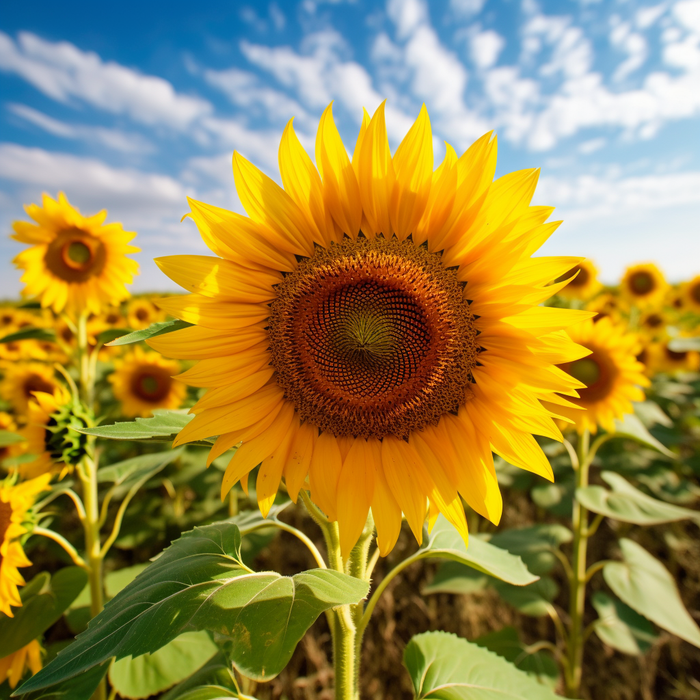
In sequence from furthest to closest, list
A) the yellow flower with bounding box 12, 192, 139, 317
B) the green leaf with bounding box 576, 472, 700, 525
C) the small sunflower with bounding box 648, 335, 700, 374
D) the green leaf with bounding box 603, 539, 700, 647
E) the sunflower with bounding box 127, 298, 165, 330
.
Result: the sunflower with bounding box 127, 298, 165, 330 < the small sunflower with bounding box 648, 335, 700, 374 < the yellow flower with bounding box 12, 192, 139, 317 < the green leaf with bounding box 576, 472, 700, 525 < the green leaf with bounding box 603, 539, 700, 647

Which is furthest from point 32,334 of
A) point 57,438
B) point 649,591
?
point 649,591

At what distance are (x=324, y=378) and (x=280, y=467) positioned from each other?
33cm

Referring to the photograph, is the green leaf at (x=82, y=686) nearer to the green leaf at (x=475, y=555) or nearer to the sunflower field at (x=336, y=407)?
the sunflower field at (x=336, y=407)

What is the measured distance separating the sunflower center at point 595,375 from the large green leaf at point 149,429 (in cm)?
278

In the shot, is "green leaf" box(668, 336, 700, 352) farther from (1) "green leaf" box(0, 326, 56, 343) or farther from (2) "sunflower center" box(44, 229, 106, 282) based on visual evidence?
(2) "sunflower center" box(44, 229, 106, 282)

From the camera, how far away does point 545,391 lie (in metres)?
1.37

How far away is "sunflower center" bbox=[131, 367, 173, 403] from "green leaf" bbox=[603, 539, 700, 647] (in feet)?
13.3

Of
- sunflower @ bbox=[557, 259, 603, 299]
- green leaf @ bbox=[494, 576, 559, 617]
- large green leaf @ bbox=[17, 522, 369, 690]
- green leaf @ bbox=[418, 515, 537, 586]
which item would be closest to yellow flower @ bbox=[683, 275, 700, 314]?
sunflower @ bbox=[557, 259, 603, 299]

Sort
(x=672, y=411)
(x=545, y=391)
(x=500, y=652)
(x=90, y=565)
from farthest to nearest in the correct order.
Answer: (x=672, y=411) < (x=500, y=652) < (x=90, y=565) < (x=545, y=391)

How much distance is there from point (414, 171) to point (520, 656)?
297cm

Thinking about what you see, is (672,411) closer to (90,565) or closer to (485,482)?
(485,482)

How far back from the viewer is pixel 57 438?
2.37 meters

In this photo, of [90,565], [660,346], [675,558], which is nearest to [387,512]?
[90,565]

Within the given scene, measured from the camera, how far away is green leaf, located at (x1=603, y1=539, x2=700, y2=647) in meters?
2.48
